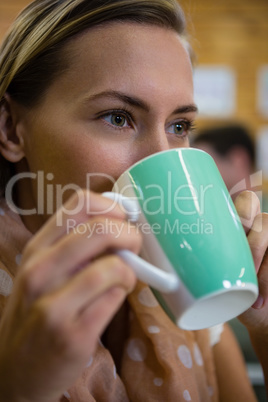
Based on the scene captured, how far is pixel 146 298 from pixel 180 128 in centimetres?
36

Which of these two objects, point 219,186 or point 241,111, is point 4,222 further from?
point 241,111

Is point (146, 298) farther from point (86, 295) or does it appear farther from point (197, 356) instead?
point (86, 295)

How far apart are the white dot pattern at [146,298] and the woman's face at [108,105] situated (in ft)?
1.05

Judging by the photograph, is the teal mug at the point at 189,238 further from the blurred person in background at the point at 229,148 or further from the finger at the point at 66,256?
the blurred person in background at the point at 229,148

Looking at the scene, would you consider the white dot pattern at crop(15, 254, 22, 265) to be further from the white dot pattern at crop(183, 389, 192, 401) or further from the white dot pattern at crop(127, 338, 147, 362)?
the white dot pattern at crop(183, 389, 192, 401)

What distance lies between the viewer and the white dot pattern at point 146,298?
91 centimetres

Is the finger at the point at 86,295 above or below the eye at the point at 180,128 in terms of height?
below

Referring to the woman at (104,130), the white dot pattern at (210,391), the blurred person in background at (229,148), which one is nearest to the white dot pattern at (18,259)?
the woman at (104,130)

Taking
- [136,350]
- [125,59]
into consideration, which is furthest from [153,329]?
[125,59]

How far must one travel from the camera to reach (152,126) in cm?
72

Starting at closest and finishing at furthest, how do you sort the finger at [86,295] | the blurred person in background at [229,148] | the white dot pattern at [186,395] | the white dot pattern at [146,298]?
the finger at [86,295] → the white dot pattern at [186,395] → the white dot pattern at [146,298] → the blurred person in background at [229,148]

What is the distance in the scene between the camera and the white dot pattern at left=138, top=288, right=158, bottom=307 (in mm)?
908

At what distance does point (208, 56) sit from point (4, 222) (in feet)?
8.21

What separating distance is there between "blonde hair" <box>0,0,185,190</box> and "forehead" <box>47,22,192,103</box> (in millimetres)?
18
